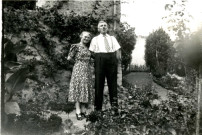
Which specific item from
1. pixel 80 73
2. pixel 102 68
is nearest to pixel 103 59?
pixel 102 68

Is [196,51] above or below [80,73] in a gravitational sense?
above

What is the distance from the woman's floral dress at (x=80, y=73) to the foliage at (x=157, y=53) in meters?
1.78

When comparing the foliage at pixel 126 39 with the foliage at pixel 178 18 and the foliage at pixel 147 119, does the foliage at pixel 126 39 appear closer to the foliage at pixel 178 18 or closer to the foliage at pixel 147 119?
the foliage at pixel 178 18

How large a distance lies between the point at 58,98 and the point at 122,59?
195cm

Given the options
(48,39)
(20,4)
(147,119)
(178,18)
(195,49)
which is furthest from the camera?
(48,39)

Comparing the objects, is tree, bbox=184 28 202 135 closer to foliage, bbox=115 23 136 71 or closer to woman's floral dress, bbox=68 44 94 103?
woman's floral dress, bbox=68 44 94 103

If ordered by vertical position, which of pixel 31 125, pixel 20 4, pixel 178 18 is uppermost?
pixel 20 4

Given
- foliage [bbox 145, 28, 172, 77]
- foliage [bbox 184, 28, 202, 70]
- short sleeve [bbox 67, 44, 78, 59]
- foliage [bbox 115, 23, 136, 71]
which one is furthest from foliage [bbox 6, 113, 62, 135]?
foliage [bbox 115, 23, 136, 71]

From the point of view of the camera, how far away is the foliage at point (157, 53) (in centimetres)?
685

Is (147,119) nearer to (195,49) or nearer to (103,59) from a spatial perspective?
(195,49)

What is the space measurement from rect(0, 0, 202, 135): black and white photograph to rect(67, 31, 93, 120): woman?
19 mm

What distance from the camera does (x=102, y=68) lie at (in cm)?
555

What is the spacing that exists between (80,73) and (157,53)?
2.46m

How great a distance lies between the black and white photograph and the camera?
4371 mm
